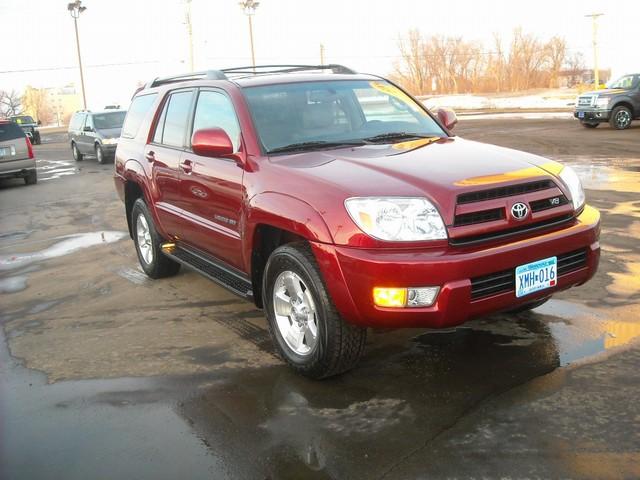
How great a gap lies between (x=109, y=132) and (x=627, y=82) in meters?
16.4

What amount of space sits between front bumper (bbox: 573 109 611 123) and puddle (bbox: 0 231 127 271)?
16.8 m

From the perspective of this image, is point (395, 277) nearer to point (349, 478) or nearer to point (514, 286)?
point (514, 286)

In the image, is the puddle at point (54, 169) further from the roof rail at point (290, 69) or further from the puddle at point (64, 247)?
the roof rail at point (290, 69)

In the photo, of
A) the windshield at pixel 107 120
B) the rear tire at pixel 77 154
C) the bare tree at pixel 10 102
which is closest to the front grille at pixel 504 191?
the windshield at pixel 107 120

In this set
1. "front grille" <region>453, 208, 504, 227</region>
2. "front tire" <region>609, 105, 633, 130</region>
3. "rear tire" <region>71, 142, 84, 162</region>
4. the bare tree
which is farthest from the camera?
the bare tree

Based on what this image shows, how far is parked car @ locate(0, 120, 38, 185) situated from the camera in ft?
53.6

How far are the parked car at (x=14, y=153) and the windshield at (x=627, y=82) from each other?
57.3ft

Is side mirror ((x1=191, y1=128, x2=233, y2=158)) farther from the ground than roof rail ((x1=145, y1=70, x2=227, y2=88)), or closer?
closer

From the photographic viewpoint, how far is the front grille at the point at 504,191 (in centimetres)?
363

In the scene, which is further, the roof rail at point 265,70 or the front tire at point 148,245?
the front tire at point 148,245

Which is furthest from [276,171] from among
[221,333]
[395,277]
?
[221,333]

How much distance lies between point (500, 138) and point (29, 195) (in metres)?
12.7

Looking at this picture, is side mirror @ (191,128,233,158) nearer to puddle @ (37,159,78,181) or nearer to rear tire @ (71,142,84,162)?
puddle @ (37,159,78,181)

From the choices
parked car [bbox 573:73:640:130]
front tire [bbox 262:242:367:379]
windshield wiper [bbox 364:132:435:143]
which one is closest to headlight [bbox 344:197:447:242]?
front tire [bbox 262:242:367:379]
